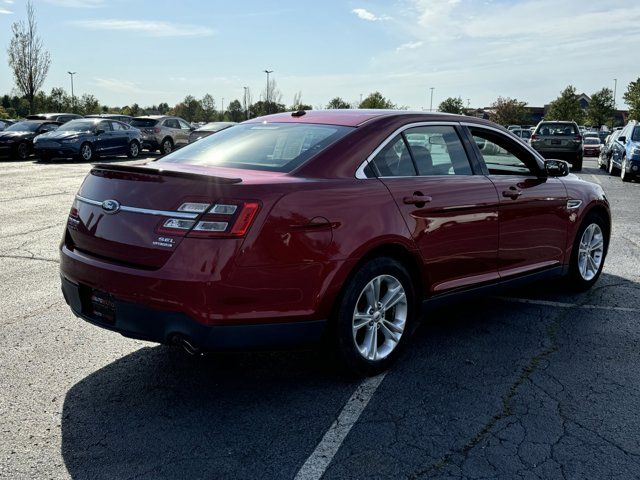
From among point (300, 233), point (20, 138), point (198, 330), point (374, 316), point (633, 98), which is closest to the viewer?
point (198, 330)

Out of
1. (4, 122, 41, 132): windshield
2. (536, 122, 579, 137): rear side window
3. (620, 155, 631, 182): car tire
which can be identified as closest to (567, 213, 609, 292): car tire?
(620, 155, 631, 182): car tire

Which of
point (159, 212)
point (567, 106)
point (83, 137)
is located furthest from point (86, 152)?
point (567, 106)

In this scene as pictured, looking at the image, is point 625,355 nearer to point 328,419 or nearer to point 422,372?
point 422,372

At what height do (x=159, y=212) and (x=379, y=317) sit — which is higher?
(x=159, y=212)

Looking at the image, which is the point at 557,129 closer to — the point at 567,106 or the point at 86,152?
the point at 86,152

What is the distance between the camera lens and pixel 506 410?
3.44 metres

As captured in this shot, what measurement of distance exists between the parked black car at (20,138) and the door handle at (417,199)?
876 inches

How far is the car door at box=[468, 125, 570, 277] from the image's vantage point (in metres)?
4.77

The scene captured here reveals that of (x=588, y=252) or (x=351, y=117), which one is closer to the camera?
(x=351, y=117)

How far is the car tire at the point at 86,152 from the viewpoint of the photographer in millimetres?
22125

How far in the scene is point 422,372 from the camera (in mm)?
3945

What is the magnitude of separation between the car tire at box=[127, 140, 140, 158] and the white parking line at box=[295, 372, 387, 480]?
22.3 meters

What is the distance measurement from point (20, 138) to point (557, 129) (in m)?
20.0

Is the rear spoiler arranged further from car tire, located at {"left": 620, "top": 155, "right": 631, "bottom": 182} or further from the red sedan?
car tire, located at {"left": 620, "top": 155, "right": 631, "bottom": 182}
